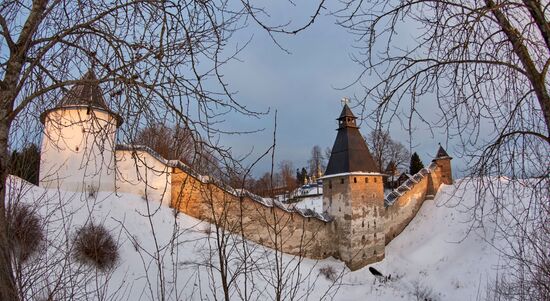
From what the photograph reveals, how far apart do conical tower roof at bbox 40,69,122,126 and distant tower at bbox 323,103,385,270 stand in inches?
551

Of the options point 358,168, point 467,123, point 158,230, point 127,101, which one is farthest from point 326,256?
point 127,101

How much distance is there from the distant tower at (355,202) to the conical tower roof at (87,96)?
1399 centimetres

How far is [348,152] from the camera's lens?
675 inches

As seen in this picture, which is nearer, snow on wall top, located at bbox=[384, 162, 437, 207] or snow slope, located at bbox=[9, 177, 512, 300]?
→ snow slope, located at bbox=[9, 177, 512, 300]

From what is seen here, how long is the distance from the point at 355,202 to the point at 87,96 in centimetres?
1457

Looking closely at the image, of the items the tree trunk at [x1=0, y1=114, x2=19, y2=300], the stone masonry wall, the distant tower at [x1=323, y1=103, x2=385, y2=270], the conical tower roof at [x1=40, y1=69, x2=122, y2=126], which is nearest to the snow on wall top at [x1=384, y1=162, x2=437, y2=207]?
the distant tower at [x1=323, y1=103, x2=385, y2=270]

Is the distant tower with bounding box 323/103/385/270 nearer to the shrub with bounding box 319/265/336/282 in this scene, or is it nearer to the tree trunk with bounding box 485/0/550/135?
the shrub with bounding box 319/265/336/282

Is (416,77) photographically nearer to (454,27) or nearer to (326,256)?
(454,27)

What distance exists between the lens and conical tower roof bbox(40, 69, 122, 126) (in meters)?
2.54

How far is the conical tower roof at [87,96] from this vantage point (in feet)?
8.32

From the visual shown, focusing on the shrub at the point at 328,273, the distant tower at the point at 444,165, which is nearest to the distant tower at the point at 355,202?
the shrub at the point at 328,273

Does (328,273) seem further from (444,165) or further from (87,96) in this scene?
(87,96)

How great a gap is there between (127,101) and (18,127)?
1.04m

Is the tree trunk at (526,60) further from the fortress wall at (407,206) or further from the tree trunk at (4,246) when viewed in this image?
the fortress wall at (407,206)
